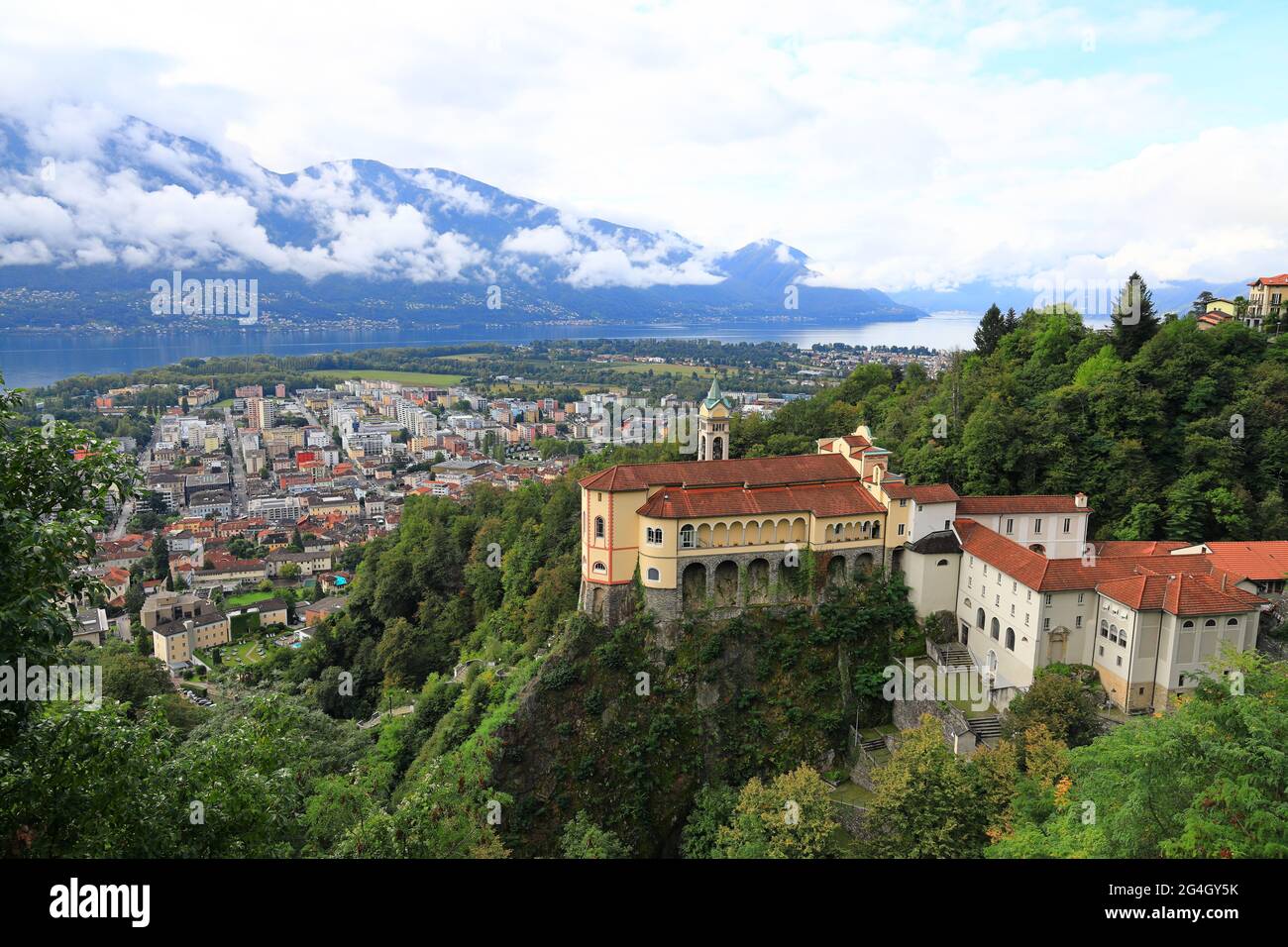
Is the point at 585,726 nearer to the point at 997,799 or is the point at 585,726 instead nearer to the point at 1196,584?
the point at 997,799

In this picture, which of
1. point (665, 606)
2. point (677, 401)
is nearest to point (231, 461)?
point (677, 401)

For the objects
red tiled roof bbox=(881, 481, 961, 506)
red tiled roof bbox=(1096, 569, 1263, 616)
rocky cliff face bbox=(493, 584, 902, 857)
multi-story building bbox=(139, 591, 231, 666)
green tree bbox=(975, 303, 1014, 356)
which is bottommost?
multi-story building bbox=(139, 591, 231, 666)

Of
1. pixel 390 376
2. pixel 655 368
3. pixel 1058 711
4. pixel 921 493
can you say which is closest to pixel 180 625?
pixel 921 493

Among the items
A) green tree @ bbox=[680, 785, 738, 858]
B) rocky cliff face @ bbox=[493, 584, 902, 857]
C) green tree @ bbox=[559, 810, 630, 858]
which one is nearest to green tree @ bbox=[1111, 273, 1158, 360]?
rocky cliff face @ bbox=[493, 584, 902, 857]

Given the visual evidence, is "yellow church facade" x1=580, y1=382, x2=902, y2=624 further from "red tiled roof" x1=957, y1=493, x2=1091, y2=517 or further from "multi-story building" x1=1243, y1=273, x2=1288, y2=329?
"multi-story building" x1=1243, y1=273, x2=1288, y2=329

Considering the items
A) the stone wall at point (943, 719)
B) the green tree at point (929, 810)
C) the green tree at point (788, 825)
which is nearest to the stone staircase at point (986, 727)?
the stone wall at point (943, 719)

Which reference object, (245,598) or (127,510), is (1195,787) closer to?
(245,598)

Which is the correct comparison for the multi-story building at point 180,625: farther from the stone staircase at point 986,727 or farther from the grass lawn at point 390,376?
the grass lawn at point 390,376
